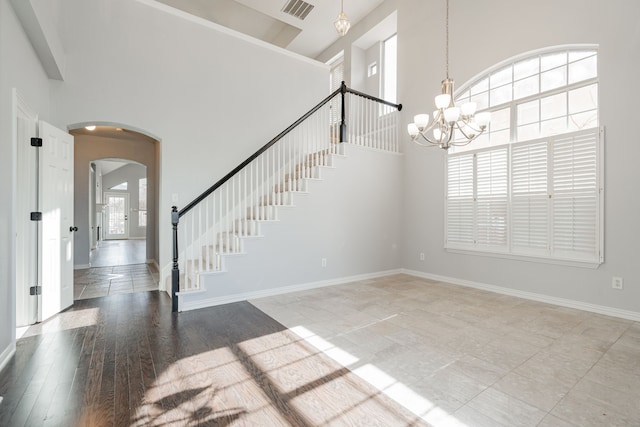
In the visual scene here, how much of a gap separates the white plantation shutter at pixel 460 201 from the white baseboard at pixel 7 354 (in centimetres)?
543

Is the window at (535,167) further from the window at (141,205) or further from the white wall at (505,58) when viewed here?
the window at (141,205)

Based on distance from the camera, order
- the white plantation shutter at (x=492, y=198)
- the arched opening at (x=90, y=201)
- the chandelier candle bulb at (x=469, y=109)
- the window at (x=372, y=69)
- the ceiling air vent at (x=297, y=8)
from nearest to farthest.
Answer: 1. the chandelier candle bulb at (x=469, y=109)
2. the white plantation shutter at (x=492, y=198)
3. the arched opening at (x=90, y=201)
4. the ceiling air vent at (x=297, y=8)
5. the window at (x=372, y=69)

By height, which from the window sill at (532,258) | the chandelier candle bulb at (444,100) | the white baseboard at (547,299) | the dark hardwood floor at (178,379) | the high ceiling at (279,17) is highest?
the high ceiling at (279,17)

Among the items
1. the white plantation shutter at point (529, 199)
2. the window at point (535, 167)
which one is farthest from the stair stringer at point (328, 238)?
the white plantation shutter at point (529, 199)

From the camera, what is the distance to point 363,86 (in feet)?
25.8

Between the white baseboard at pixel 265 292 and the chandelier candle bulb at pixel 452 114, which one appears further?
the white baseboard at pixel 265 292

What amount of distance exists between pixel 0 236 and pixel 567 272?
5801mm

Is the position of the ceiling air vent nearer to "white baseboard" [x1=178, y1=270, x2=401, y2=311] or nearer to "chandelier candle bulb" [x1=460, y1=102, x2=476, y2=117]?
"chandelier candle bulb" [x1=460, y1=102, x2=476, y2=117]

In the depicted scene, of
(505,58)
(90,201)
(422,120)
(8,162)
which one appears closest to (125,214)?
(90,201)

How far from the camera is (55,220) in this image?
140 inches

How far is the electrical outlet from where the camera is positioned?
3.49m

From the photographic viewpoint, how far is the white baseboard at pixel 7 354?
2.34 metres

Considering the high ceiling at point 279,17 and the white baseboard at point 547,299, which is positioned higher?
the high ceiling at point 279,17

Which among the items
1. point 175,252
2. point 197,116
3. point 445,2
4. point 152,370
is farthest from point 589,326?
point 197,116
